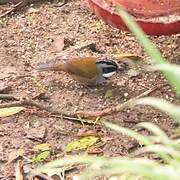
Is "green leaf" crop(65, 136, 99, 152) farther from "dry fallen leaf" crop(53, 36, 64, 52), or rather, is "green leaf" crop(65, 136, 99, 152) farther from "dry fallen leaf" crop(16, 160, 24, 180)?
"dry fallen leaf" crop(53, 36, 64, 52)

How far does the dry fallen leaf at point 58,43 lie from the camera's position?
3757 mm

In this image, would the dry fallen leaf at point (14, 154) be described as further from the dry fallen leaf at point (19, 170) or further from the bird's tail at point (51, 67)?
the bird's tail at point (51, 67)

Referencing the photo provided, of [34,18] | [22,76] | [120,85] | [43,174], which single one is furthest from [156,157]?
[34,18]

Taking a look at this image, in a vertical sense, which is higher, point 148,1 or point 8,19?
point 148,1

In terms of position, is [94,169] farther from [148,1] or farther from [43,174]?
[148,1]

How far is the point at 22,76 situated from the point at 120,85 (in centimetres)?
50

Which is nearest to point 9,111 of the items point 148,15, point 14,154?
point 14,154

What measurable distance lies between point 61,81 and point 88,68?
0.20 meters

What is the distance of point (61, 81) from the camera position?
139 inches

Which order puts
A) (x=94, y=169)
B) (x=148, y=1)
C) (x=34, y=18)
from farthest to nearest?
1. (x=34, y=18)
2. (x=148, y=1)
3. (x=94, y=169)

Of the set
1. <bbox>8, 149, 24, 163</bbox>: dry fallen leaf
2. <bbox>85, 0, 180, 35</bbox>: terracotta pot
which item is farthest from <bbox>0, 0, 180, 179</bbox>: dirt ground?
<bbox>85, 0, 180, 35</bbox>: terracotta pot

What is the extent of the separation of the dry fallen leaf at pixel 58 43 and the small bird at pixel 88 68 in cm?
32

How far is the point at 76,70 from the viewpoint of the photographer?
338cm

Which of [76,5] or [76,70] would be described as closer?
[76,70]
